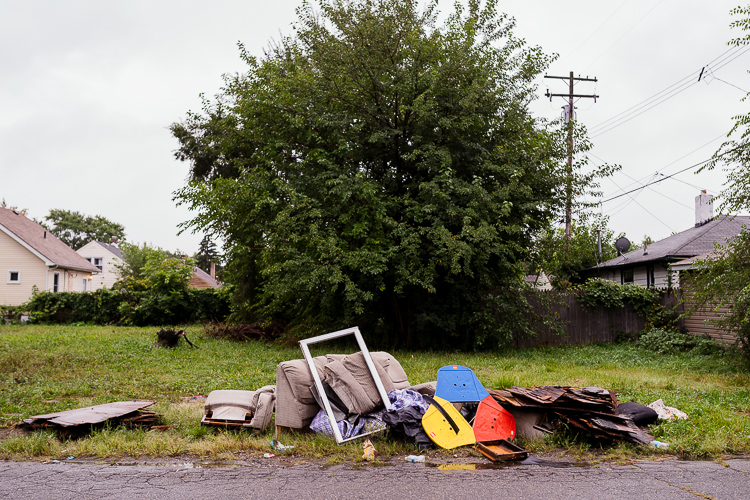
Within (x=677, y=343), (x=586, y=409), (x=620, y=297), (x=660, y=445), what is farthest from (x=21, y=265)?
(x=660, y=445)

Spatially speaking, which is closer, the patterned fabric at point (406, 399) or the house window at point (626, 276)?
the patterned fabric at point (406, 399)

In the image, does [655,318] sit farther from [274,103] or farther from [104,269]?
[104,269]

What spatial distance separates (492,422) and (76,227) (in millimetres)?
70421

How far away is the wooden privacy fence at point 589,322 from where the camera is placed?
16078 millimetres

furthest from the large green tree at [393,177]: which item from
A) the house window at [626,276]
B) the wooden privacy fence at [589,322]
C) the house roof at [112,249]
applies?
the house roof at [112,249]

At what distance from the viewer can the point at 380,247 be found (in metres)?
12.6

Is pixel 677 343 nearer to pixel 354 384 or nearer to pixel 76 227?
pixel 354 384

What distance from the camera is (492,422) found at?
576 centimetres

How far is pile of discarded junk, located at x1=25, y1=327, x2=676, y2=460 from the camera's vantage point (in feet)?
18.5

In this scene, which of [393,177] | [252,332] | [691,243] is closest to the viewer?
[393,177]

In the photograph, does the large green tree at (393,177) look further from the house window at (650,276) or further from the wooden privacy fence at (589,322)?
the house window at (650,276)

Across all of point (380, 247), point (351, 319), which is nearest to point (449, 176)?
point (380, 247)

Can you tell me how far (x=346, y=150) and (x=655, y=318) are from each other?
10602 millimetres

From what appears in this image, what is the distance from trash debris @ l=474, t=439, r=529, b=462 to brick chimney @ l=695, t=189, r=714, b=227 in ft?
66.3
